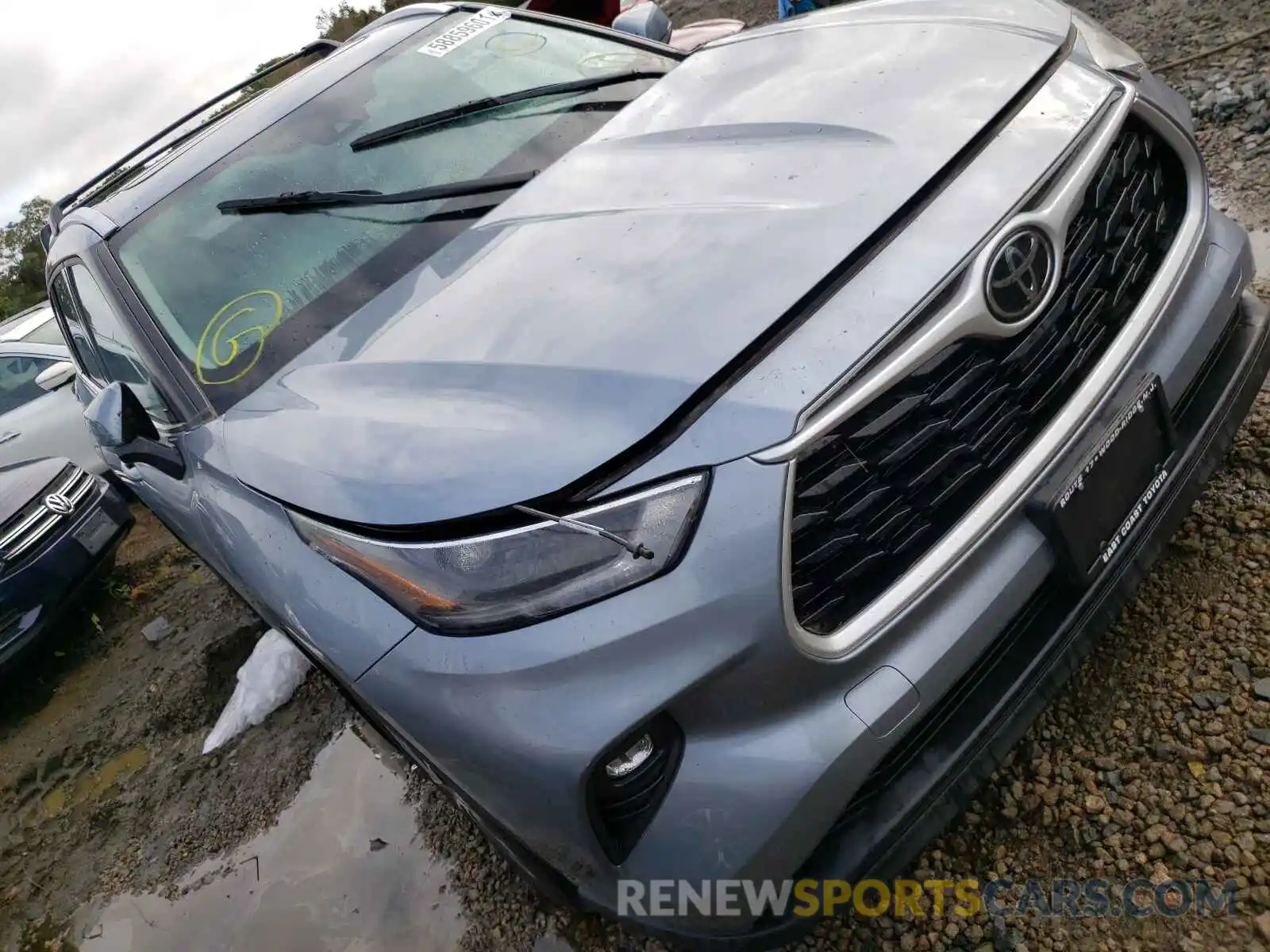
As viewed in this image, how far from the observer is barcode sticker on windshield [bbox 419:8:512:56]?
8.94ft

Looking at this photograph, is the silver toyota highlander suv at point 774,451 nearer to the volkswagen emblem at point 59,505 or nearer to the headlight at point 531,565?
the headlight at point 531,565

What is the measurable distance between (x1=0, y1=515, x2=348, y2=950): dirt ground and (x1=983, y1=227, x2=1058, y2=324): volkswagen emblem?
2284 millimetres

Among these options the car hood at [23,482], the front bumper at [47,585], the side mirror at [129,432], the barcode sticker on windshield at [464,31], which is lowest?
the front bumper at [47,585]

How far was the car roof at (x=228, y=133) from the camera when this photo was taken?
2385 millimetres

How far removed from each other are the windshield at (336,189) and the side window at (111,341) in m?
0.15

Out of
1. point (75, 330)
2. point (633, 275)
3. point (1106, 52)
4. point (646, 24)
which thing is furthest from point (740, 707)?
point (75, 330)

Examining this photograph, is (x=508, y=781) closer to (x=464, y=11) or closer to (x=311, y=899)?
(x=311, y=899)

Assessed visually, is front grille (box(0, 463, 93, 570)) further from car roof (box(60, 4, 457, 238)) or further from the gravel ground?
the gravel ground

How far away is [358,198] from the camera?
2.27 meters

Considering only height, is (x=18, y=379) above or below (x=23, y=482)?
above

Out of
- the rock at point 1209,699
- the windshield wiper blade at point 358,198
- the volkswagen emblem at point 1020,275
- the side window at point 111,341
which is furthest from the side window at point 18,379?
the rock at point 1209,699

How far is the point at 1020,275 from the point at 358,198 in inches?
66.1

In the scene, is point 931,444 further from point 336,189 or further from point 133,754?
point 133,754

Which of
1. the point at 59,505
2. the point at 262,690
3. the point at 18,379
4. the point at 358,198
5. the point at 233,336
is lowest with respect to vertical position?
the point at 262,690
